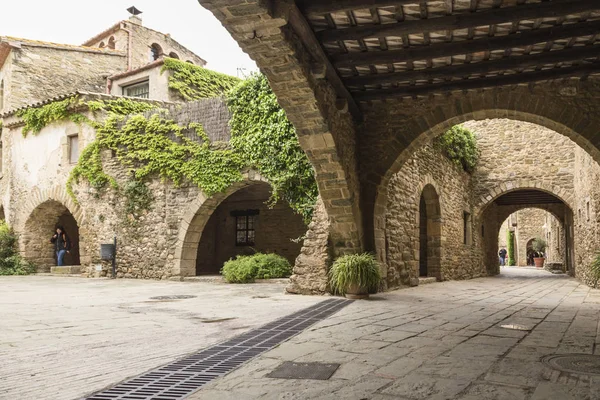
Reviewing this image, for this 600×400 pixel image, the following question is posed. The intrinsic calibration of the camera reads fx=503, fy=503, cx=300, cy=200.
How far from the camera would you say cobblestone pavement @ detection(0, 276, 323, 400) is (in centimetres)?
276

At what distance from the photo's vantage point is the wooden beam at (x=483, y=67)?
5945 mm

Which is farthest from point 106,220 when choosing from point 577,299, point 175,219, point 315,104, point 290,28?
point 577,299

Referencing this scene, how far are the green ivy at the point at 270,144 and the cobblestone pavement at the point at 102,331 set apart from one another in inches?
90.8

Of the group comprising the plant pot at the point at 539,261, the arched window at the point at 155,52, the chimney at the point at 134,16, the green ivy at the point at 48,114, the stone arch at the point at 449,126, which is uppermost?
the chimney at the point at 134,16

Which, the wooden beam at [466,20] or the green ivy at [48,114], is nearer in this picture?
the wooden beam at [466,20]

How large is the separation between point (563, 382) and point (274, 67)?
400 centimetres

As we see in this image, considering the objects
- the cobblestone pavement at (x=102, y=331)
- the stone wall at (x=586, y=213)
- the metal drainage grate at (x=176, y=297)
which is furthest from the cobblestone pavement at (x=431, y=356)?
the stone wall at (x=586, y=213)

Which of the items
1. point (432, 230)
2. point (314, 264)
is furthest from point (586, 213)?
point (314, 264)

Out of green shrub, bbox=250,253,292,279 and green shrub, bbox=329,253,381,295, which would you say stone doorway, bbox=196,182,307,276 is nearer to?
green shrub, bbox=250,253,292,279

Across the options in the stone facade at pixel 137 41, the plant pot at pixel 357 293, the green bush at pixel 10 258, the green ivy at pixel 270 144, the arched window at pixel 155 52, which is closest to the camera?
the plant pot at pixel 357 293

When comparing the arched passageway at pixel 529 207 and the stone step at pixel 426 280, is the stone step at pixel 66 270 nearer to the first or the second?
the stone step at pixel 426 280

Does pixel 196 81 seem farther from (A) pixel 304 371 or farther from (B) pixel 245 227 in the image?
(A) pixel 304 371

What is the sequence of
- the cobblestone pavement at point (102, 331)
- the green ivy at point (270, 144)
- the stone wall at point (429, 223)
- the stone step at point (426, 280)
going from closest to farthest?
the cobblestone pavement at point (102, 331)
the stone wall at point (429, 223)
the green ivy at point (270, 144)
the stone step at point (426, 280)

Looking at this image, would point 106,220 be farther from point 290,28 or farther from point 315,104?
point 290,28
